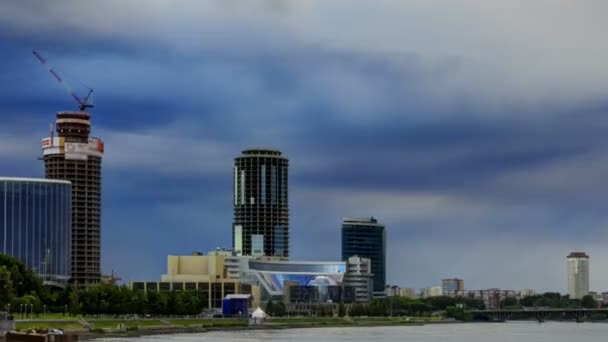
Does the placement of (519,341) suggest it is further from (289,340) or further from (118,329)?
(118,329)

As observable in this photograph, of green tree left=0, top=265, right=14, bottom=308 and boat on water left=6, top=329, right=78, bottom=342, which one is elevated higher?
green tree left=0, top=265, right=14, bottom=308

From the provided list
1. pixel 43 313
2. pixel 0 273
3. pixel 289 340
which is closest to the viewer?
pixel 289 340

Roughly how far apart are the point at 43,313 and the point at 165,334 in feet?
74.1

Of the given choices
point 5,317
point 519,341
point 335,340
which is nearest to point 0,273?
point 5,317

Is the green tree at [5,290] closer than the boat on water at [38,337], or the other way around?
the boat on water at [38,337]

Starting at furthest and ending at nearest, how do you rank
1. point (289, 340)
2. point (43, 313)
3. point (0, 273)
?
point (43, 313) < point (0, 273) < point (289, 340)

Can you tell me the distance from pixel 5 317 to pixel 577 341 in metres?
90.6

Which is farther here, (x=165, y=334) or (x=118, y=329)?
(x=165, y=334)

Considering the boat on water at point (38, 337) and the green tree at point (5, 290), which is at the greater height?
the green tree at point (5, 290)

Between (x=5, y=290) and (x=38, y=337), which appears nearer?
(x=38, y=337)

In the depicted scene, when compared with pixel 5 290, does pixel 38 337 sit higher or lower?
lower

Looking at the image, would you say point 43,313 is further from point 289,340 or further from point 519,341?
point 519,341

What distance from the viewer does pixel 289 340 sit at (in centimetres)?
16988

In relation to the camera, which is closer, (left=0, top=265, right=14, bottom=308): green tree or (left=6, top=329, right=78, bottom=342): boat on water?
(left=6, top=329, right=78, bottom=342): boat on water
